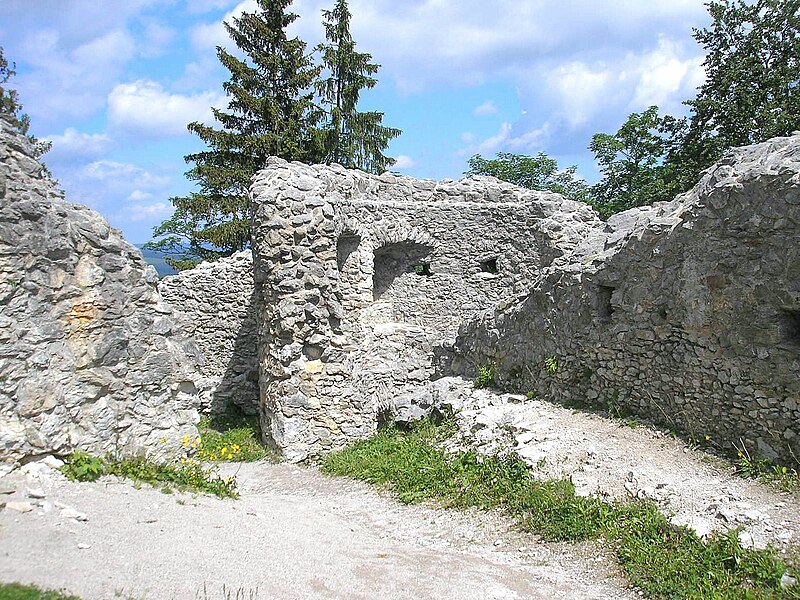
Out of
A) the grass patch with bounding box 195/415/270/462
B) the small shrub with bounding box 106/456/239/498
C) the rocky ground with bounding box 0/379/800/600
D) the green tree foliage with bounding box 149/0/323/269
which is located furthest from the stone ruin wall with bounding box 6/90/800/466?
the green tree foliage with bounding box 149/0/323/269

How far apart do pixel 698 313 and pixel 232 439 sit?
8.50 m

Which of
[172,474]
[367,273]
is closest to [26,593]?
[172,474]

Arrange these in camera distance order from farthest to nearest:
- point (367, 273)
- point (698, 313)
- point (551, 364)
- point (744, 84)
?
point (744, 84), point (367, 273), point (551, 364), point (698, 313)

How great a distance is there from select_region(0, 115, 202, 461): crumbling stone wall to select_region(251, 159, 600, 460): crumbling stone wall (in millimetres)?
3372

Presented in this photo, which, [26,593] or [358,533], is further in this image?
[358,533]

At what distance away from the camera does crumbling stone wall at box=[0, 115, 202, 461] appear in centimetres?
571

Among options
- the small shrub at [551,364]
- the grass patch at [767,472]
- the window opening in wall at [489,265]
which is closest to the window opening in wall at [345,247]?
Answer: the window opening in wall at [489,265]

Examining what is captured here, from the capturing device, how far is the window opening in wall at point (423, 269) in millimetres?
14172

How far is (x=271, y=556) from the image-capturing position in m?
5.20

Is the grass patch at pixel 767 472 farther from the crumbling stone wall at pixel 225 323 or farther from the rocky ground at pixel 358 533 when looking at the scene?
the crumbling stone wall at pixel 225 323

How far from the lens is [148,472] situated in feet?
21.2

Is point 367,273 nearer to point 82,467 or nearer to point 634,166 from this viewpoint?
point 82,467

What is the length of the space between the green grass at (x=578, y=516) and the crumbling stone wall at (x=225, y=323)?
15.2ft

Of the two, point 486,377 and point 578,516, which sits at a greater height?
point 486,377
